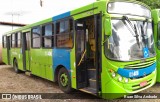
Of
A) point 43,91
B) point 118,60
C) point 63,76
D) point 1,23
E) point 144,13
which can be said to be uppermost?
point 1,23

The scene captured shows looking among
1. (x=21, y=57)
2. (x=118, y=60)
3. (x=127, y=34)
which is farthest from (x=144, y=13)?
(x=21, y=57)

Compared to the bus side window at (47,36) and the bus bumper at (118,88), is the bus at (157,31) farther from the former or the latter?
the bus side window at (47,36)

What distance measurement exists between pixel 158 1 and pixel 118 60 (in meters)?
14.9

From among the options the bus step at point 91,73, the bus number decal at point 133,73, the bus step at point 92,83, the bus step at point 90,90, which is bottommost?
the bus step at point 90,90

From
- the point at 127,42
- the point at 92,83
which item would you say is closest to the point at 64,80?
the point at 92,83

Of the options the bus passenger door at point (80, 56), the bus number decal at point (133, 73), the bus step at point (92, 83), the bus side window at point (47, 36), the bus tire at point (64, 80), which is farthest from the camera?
the bus side window at point (47, 36)

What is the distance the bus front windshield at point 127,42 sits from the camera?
529 centimetres

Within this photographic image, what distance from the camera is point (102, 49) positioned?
537cm

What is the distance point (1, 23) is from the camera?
22.0 meters

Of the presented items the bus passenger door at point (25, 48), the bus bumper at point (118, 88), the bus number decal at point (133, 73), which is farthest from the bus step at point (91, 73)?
the bus passenger door at point (25, 48)

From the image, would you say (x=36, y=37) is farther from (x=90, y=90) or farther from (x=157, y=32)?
(x=157, y=32)

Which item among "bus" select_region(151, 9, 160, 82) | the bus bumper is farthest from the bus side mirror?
"bus" select_region(151, 9, 160, 82)

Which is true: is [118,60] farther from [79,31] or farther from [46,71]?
[46,71]

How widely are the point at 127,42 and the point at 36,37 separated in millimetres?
5025
